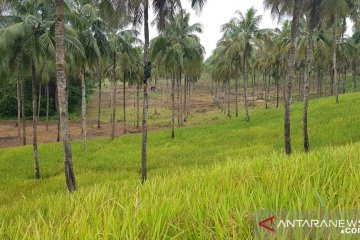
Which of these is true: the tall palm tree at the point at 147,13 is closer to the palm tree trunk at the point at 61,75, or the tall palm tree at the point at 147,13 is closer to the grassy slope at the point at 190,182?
the grassy slope at the point at 190,182

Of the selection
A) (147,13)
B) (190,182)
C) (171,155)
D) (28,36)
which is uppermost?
(147,13)

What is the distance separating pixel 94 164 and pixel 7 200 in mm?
6934

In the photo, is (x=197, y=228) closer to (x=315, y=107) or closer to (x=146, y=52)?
(x=146, y=52)

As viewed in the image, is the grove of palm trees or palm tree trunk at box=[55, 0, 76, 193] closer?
the grove of palm trees

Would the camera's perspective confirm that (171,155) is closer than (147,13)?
No

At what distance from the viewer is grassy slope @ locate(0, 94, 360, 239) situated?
210cm

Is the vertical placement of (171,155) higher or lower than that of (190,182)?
lower

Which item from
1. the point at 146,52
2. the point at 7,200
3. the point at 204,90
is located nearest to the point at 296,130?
the point at 146,52

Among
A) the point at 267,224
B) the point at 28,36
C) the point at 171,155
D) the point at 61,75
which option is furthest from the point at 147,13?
the point at 267,224

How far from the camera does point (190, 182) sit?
3.76m

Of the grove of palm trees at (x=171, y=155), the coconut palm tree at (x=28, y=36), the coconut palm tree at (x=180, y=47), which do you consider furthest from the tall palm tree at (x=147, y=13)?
the coconut palm tree at (x=180, y=47)

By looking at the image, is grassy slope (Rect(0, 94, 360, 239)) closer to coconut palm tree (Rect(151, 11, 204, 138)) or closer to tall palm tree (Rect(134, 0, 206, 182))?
tall palm tree (Rect(134, 0, 206, 182))

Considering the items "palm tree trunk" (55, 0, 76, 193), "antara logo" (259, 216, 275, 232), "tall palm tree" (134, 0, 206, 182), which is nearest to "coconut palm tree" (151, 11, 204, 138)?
"tall palm tree" (134, 0, 206, 182)

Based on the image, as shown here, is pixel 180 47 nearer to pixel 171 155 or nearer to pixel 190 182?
pixel 171 155
